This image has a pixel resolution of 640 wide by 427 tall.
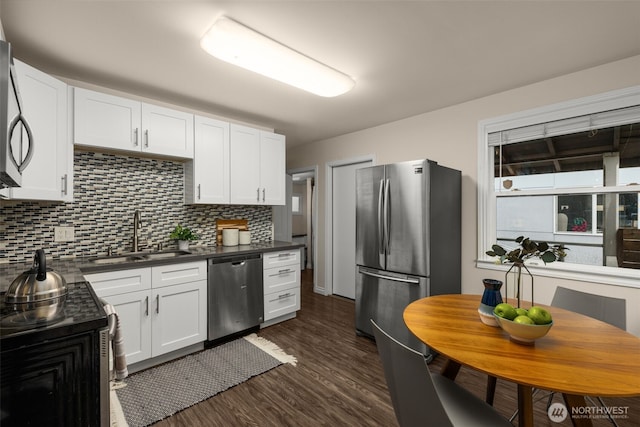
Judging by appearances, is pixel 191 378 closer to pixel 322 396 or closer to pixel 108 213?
pixel 322 396

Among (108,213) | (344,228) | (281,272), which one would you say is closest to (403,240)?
(281,272)

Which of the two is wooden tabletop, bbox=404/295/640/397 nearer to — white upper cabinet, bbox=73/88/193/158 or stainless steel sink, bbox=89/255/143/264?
stainless steel sink, bbox=89/255/143/264

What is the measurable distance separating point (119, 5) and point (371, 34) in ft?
4.86

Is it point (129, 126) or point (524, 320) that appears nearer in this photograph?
point (524, 320)

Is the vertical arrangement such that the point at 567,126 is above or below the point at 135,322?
above

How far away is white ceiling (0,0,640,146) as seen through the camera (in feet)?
5.33

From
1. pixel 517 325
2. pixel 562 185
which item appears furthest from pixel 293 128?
pixel 517 325

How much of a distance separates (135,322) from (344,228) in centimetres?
288

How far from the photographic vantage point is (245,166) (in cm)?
330

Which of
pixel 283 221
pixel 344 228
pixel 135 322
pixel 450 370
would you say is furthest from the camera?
pixel 283 221

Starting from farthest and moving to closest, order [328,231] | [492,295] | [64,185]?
[328,231]
[64,185]
[492,295]

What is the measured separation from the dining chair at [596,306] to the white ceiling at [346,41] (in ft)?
5.54

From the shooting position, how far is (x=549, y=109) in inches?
98.4

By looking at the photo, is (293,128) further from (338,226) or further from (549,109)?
(549,109)
